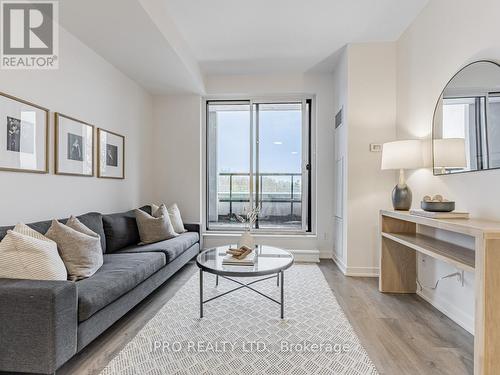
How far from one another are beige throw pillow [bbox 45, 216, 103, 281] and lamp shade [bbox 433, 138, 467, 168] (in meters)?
2.97

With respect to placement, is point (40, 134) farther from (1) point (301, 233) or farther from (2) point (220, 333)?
(1) point (301, 233)

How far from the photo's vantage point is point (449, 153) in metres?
2.31

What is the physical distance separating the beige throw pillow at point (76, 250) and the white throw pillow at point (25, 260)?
1.05ft

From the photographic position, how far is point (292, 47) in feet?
11.9

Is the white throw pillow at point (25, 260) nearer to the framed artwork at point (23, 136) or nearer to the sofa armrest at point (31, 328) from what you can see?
the sofa armrest at point (31, 328)

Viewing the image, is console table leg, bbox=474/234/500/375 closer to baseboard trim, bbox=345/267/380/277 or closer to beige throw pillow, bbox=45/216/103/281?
baseboard trim, bbox=345/267/380/277

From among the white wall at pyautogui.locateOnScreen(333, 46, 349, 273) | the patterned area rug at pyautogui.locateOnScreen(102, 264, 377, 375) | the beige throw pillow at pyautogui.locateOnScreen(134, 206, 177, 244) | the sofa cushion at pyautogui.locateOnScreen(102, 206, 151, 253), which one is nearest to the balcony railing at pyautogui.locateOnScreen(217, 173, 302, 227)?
the white wall at pyautogui.locateOnScreen(333, 46, 349, 273)

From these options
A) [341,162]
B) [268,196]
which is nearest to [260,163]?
[268,196]

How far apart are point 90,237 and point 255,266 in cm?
134

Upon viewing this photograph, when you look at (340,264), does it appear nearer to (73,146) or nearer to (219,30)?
(219,30)

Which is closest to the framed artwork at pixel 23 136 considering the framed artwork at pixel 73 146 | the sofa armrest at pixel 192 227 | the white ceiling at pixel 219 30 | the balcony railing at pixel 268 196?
the framed artwork at pixel 73 146

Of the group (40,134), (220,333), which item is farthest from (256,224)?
(40,134)

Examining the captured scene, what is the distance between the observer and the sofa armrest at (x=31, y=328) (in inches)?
56.0

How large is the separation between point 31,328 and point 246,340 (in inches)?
50.0
